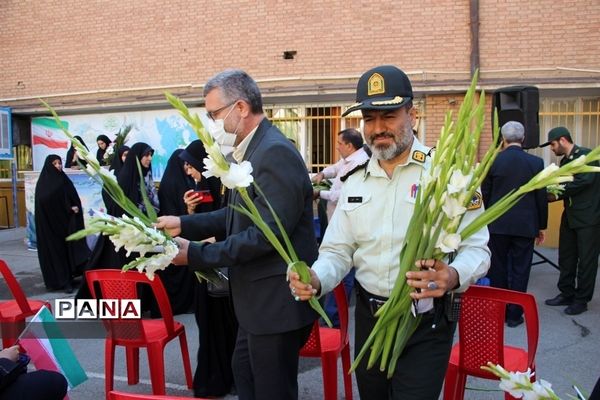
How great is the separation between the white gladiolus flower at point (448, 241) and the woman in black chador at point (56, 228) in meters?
6.48

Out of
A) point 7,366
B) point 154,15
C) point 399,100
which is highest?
point 154,15

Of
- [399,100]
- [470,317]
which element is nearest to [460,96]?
[470,317]

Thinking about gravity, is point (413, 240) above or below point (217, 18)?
below

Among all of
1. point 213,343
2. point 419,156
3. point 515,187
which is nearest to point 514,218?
point 515,187

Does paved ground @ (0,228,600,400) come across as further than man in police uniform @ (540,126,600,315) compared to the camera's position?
No

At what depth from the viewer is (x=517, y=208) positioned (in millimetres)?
5363

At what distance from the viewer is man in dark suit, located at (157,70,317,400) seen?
2.34m

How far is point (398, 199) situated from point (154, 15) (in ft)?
36.3

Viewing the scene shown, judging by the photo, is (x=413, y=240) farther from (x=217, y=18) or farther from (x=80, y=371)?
(x=217, y=18)

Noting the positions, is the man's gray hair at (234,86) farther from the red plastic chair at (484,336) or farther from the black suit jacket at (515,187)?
the black suit jacket at (515,187)

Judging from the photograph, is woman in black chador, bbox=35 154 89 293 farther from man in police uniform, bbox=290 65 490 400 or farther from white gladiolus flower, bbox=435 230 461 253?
white gladiolus flower, bbox=435 230 461 253

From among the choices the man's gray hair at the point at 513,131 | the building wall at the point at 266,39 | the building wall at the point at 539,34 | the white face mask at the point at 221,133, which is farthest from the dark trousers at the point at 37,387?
the building wall at the point at 539,34

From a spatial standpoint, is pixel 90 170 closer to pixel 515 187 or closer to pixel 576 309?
pixel 515 187

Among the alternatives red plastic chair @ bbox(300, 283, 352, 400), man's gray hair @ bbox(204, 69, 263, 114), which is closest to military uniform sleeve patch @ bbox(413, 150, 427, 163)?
man's gray hair @ bbox(204, 69, 263, 114)
